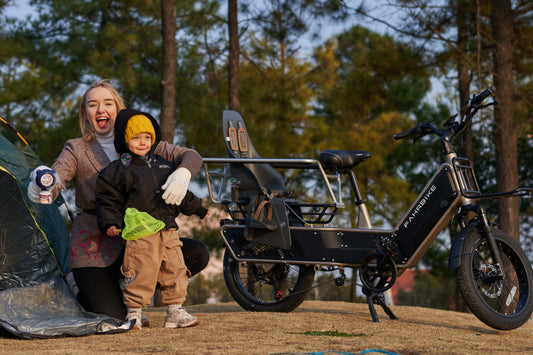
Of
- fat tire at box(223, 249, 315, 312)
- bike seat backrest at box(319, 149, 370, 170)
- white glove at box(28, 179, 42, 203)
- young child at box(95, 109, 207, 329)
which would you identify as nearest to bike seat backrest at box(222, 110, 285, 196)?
bike seat backrest at box(319, 149, 370, 170)

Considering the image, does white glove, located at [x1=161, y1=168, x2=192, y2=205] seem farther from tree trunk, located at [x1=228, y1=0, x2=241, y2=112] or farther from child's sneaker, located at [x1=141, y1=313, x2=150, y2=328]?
tree trunk, located at [x1=228, y1=0, x2=241, y2=112]

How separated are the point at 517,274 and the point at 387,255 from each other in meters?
0.79

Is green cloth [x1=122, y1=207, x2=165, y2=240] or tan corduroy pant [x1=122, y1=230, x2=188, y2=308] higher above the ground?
green cloth [x1=122, y1=207, x2=165, y2=240]

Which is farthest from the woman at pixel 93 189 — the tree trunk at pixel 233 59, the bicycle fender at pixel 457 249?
the tree trunk at pixel 233 59

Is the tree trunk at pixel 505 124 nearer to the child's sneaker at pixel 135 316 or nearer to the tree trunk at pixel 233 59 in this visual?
the tree trunk at pixel 233 59

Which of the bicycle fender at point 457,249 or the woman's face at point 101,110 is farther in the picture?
the woman's face at point 101,110

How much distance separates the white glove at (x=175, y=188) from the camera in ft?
11.9


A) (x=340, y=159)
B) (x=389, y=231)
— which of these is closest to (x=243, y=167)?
(x=340, y=159)

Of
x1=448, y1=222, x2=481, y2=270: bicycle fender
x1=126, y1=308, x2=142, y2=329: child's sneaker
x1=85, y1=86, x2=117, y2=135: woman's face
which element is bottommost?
x1=126, y1=308, x2=142, y2=329: child's sneaker

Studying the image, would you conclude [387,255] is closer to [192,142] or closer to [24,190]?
[24,190]

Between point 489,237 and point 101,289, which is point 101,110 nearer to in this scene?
point 101,289

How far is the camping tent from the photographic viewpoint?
3584mm

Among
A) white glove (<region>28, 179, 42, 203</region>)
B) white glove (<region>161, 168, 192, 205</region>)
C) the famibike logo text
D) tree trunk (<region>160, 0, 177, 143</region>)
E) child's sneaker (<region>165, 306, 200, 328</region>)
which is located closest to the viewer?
white glove (<region>28, 179, 42, 203</region>)

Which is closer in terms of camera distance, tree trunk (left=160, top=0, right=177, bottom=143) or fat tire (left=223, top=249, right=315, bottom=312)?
fat tire (left=223, top=249, right=315, bottom=312)
